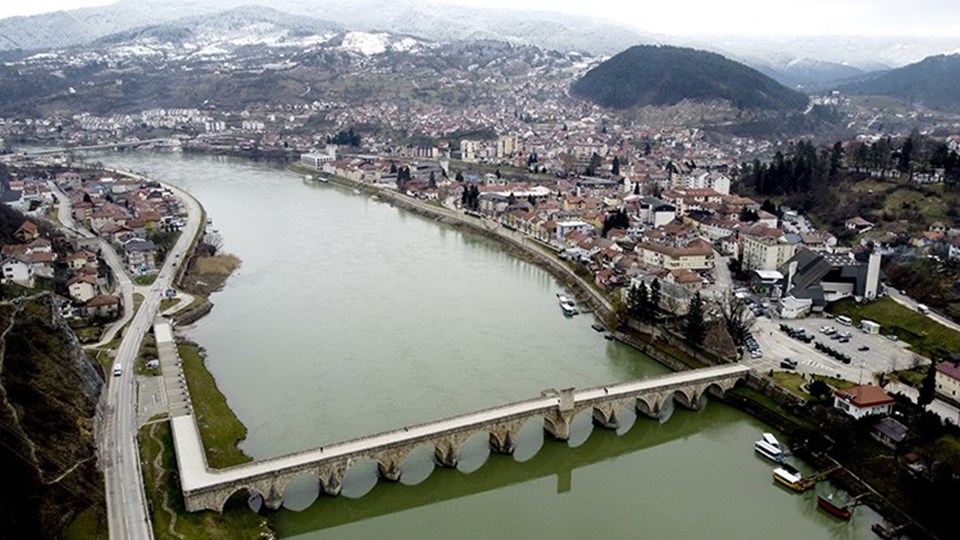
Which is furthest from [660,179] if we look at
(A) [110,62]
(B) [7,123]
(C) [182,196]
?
(A) [110,62]

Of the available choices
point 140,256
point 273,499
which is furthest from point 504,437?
point 140,256

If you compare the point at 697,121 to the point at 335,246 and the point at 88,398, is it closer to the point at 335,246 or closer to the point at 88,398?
the point at 335,246

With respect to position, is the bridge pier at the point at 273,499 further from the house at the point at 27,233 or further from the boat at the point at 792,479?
the house at the point at 27,233

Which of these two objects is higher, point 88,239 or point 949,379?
point 949,379

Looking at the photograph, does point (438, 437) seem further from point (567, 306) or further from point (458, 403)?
point (567, 306)

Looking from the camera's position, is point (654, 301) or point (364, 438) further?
point (654, 301)

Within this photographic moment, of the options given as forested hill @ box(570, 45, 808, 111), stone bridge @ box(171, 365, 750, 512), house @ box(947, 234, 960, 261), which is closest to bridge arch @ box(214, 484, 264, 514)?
stone bridge @ box(171, 365, 750, 512)
